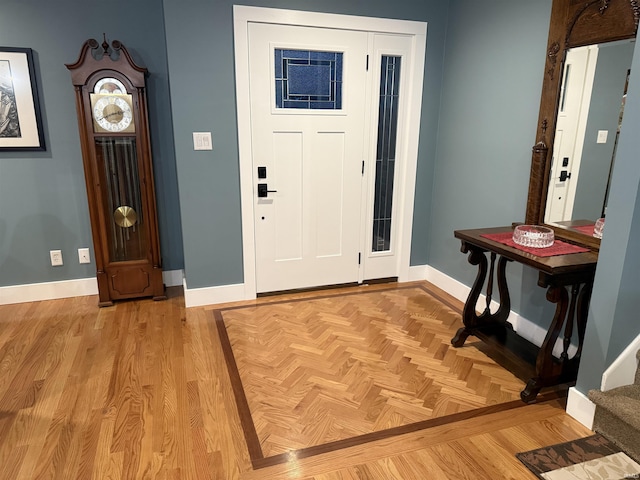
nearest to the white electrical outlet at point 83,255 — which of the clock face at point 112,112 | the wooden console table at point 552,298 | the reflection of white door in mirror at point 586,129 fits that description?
the clock face at point 112,112

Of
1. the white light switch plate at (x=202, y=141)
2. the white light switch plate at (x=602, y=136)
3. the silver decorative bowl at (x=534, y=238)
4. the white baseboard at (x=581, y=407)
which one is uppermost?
the white light switch plate at (x=602, y=136)

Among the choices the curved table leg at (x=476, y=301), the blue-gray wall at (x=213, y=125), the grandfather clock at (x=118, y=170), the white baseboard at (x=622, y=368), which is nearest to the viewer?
the white baseboard at (x=622, y=368)

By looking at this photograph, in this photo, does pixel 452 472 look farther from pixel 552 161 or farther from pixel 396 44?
pixel 396 44

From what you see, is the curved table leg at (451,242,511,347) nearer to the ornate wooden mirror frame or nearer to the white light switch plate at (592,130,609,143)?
the ornate wooden mirror frame

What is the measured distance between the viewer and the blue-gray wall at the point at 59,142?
3.11 meters

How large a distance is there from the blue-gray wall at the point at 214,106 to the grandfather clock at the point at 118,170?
332 millimetres

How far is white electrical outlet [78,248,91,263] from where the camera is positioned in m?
3.54

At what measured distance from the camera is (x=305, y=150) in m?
3.44

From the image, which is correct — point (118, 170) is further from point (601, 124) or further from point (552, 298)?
point (601, 124)

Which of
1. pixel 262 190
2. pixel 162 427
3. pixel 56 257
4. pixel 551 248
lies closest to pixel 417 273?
pixel 262 190

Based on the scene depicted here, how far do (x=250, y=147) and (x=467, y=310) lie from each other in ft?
6.43

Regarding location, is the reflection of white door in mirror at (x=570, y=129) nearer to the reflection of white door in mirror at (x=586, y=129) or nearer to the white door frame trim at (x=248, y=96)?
the reflection of white door in mirror at (x=586, y=129)

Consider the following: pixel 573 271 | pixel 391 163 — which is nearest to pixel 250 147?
pixel 391 163

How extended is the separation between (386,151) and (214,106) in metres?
1.46
